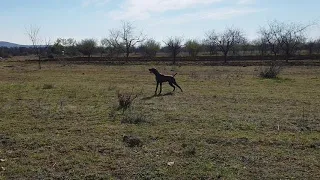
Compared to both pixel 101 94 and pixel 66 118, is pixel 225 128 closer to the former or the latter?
pixel 66 118

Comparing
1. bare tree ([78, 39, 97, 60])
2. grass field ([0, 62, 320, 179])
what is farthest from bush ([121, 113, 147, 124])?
bare tree ([78, 39, 97, 60])

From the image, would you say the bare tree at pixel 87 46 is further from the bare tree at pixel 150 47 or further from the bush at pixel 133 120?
the bush at pixel 133 120

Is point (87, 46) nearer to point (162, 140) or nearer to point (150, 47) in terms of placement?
point (150, 47)

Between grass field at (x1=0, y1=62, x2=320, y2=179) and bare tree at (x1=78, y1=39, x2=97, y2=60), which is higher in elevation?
bare tree at (x1=78, y1=39, x2=97, y2=60)

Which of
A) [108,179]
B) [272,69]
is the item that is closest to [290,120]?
[108,179]

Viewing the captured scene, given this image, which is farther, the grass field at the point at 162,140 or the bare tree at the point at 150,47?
the bare tree at the point at 150,47

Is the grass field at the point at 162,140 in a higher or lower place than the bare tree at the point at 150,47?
lower

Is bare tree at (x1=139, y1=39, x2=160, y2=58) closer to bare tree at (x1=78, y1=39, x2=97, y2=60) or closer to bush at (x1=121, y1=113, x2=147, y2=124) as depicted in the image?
bare tree at (x1=78, y1=39, x2=97, y2=60)

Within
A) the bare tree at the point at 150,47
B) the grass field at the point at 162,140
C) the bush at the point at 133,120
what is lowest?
the grass field at the point at 162,140

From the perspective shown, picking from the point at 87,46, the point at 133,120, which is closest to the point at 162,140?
the point at 133,120

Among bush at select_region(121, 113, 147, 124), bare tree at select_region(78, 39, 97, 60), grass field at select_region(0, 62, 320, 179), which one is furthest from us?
bare tree at select_region(78, 39, 97, 60)

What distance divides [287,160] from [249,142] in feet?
4.27

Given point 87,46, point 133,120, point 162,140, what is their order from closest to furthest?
point 162,140, point 133,120, point 87,46

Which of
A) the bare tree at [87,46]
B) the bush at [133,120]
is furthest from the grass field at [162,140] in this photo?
the bare tree at [87,46]
